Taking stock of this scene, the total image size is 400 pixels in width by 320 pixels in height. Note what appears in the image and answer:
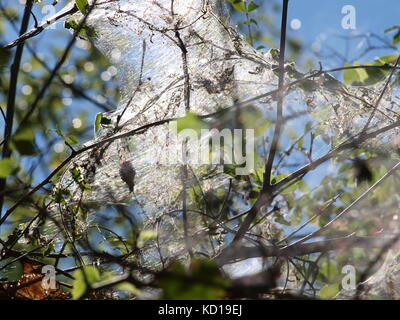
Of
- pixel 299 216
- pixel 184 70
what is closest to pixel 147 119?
Result: pixel 184 70

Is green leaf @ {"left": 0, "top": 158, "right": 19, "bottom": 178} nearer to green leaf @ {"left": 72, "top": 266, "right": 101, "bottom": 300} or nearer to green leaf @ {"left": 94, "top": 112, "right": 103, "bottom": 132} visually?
green leaf @ {"left": 72, "top": 266, "right": 101, "bottom": 300}

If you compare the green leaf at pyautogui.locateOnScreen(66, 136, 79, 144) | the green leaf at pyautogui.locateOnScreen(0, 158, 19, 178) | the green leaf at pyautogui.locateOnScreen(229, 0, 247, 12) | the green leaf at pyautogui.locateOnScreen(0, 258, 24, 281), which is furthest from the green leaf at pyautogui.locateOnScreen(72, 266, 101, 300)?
the green leaf at pyautogui.locateOnScreen(229, 0, 247, 12)

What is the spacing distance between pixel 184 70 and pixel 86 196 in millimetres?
698

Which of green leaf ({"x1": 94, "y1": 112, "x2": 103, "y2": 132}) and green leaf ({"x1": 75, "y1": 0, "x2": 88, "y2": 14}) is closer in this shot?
green leaf ({"x1": 75, "y1": 0, "x2": 88, "y2": 14})

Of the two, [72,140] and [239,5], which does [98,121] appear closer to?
[72,140]

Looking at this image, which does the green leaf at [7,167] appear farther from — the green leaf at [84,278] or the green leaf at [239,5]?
the green leaf at [239,5]

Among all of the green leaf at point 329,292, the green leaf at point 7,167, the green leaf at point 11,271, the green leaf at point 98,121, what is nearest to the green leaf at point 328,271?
the green leaf at point 329,292

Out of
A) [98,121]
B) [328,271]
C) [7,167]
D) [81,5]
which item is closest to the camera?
[7,167]

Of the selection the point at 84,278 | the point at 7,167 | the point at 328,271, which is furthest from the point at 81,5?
the point at 328,271

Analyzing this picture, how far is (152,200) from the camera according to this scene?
2.06 meters

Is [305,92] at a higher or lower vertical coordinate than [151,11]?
lower
